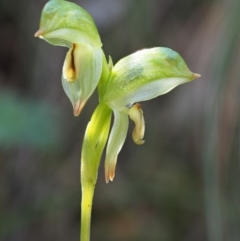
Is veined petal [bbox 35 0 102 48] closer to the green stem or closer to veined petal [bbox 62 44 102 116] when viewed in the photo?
veined petal [bbox 62 44 102 116]

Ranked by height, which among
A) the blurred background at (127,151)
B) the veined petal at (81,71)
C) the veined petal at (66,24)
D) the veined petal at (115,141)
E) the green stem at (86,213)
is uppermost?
the veined petal at (66,24)

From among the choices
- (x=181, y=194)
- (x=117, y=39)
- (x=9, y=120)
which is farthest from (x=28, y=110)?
(x=181, y=194)

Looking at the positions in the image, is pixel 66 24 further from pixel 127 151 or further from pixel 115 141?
pixel 127 151

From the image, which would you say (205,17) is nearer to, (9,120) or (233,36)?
(233,36)

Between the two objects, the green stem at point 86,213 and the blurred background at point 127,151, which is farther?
the blurred background at point 127,151

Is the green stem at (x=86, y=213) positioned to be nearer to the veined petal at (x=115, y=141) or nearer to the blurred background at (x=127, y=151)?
the veined petal at (x=115, y=141)

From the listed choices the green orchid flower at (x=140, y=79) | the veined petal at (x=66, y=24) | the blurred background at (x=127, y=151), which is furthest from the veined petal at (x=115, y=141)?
the blurred background at (x=127, y=151)

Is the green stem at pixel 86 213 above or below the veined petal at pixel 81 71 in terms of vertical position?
below
